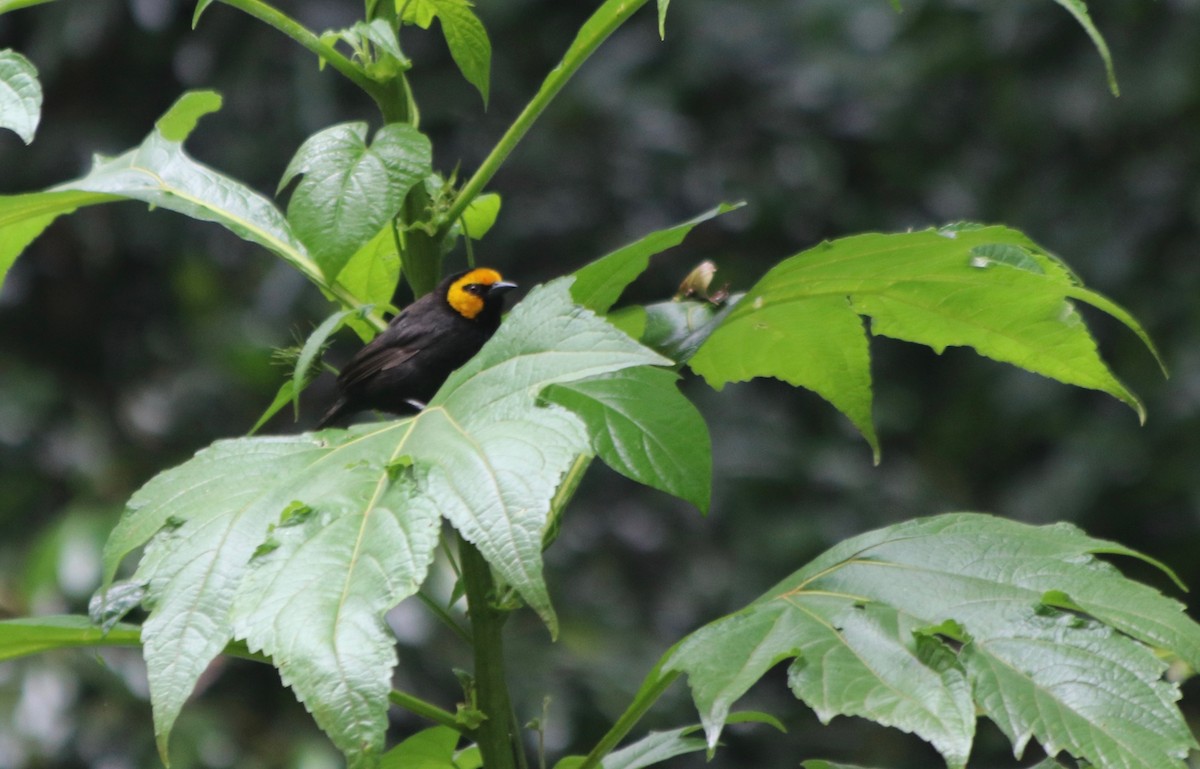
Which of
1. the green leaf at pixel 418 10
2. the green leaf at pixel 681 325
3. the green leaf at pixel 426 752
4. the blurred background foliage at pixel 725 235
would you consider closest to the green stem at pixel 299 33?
the green leaf at pixel 418 10

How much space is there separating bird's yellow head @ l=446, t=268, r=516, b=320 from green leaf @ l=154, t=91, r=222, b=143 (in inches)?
14.2

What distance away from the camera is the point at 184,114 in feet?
3.79

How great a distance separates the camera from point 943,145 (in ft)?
12.1

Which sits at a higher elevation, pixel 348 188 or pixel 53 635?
pixel 348 188

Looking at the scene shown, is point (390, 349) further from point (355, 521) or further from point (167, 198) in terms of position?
point (355, 521)

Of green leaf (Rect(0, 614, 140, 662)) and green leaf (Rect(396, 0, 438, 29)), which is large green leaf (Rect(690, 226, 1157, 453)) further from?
green leaf (Rect(0, 614, 140, 662))

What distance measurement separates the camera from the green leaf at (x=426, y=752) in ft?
3.59

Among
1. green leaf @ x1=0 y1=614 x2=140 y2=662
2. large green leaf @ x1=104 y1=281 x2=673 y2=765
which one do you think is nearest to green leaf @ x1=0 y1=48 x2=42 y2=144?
large green leaf @ x1=104 y1=281 x2=673 y2=765

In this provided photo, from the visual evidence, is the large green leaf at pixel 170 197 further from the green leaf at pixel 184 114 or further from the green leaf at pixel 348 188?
the green leaf at pixel 348 188

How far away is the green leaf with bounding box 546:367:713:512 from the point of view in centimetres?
93

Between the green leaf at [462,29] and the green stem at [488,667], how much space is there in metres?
0.39

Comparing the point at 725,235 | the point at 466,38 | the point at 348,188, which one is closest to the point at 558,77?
the point at 466,38

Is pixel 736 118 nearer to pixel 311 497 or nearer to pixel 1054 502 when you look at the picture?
pixel 1054 502

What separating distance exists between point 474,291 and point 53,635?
770mm
